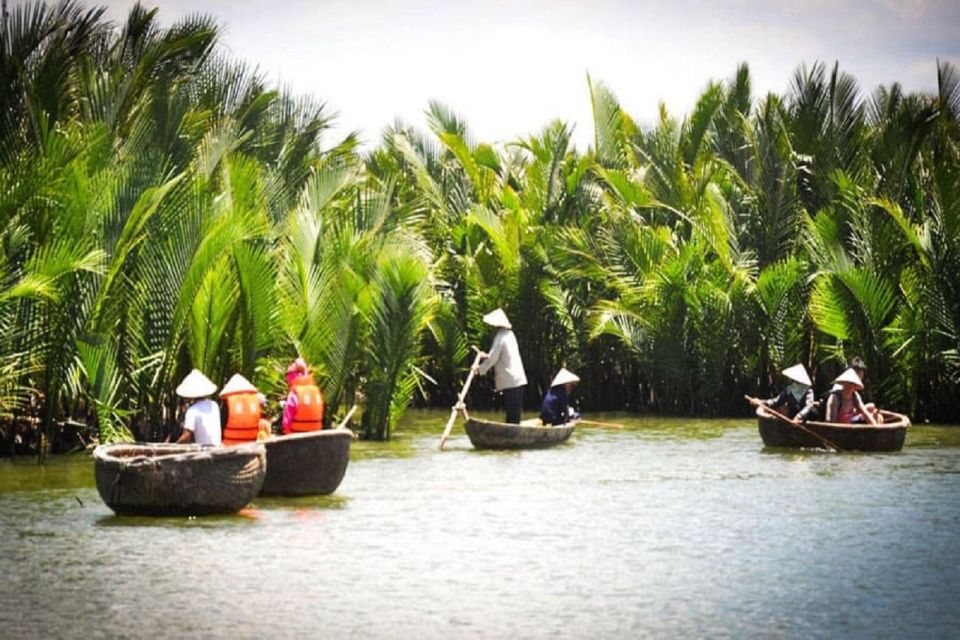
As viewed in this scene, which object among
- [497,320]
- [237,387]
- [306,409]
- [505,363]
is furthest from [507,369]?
[237,387]

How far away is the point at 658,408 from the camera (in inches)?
1148

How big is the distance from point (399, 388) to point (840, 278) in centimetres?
695

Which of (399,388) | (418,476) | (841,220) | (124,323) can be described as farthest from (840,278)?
(124,323)

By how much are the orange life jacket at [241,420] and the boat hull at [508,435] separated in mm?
5476

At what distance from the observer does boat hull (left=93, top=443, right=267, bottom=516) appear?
1507cm

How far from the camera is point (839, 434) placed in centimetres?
2178

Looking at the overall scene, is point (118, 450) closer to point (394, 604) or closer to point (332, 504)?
point (332, 504)

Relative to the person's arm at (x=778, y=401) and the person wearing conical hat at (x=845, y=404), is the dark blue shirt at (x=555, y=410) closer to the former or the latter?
the person's arm at (x=778, y=401)

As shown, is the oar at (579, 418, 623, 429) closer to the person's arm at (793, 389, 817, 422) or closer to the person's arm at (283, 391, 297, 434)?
the person's arm at (793, 389, 817, 422)

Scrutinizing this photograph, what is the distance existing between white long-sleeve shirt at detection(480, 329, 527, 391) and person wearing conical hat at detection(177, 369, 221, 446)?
726cm

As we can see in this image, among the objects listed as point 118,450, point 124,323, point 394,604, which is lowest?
point 394,604

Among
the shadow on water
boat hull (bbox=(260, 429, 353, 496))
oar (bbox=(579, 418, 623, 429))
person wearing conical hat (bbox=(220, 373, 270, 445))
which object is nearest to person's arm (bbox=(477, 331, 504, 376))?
oar (bbox=(579, 418, 623, 429))

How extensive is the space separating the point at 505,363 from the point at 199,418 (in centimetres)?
777

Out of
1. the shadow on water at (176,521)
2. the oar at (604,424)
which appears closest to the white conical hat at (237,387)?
the shadow on water at (176,521)
